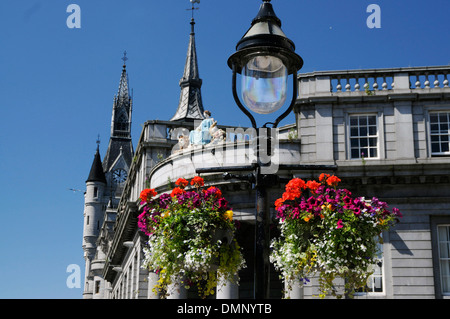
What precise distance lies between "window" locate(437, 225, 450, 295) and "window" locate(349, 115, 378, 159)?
4.14 metres

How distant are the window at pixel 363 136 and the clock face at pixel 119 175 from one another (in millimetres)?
133718

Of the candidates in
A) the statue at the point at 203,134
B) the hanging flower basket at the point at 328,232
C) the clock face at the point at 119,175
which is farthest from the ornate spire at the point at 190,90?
the clock face at the point at 119,175

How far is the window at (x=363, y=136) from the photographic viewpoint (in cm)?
3044

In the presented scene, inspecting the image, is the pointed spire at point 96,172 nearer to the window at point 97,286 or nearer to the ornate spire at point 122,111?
the ornate spire at point 122,111

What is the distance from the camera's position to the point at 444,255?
28844 millimetres

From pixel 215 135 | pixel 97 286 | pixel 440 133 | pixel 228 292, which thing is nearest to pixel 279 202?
pixel 228 292

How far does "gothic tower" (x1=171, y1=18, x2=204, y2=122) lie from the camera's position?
3024 inches

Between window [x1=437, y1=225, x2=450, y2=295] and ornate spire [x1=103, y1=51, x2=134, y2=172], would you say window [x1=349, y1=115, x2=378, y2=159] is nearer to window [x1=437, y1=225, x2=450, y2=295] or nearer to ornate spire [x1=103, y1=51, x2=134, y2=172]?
window [x1=437, y1=225, x2=450, y2=295]

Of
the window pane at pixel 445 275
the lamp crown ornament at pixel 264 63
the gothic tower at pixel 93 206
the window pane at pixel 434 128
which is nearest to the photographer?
the lamp crown ornament at pixel 264 63

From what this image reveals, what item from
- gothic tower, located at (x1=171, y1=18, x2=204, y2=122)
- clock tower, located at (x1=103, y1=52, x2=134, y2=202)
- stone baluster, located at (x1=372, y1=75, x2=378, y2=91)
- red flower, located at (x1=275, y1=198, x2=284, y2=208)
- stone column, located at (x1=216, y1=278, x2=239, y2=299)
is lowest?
stone column, located at (x1=216, y1=278, x2=239, y2=299)

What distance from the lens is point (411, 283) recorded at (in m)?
28.4

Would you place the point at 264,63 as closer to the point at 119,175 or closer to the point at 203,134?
the point at 203,134

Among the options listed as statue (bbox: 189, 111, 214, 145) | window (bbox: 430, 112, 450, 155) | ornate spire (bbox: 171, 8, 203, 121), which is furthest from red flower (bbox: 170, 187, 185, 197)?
ornate spire (bbox: 171, 8, 203, 121)

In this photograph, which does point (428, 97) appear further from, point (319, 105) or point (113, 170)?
point (113, 170)
